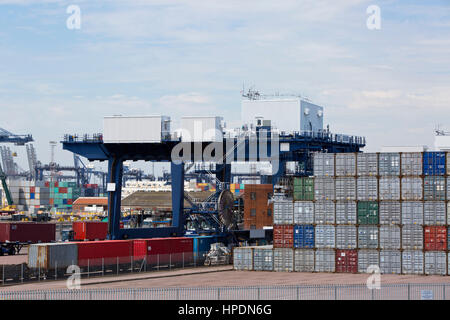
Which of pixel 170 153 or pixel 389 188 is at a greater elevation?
pixel 170 153

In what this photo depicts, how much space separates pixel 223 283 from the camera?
57.6 meters

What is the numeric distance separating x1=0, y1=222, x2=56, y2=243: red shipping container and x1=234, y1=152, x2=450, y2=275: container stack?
1633 inches

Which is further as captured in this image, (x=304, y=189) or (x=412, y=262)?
(x=304, y=189)

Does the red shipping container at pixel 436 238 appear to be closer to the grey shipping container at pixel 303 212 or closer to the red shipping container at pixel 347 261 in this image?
the red shipping container at pixel 347 261

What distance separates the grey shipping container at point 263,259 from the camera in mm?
69750

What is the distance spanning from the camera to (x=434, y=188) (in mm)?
63031

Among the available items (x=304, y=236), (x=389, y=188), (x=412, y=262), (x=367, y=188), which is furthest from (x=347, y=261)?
(x=389, y=188)

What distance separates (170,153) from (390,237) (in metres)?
33.2

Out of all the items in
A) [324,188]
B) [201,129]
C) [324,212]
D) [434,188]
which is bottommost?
[324,212]

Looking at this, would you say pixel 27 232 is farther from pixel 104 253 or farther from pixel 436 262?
pixel 436 262

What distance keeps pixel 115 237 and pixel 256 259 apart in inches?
963

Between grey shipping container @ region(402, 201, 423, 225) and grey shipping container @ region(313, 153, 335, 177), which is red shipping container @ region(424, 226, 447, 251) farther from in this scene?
grey shipping container @ region(313, 153, 335, 177)
